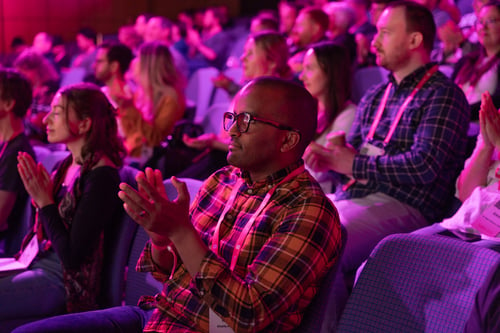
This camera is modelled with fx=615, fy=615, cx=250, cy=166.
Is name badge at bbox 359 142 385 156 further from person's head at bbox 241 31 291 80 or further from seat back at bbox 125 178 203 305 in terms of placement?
person's head at bbox 241 31 291 80

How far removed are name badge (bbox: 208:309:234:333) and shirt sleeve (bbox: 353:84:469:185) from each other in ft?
4.06

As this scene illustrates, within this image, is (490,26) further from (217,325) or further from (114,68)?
(114,68)

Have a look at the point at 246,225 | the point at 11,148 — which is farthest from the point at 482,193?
the point at 11,148

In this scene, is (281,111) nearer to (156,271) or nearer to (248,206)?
(248,206)

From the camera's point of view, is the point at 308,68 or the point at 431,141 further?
the point at 308,68

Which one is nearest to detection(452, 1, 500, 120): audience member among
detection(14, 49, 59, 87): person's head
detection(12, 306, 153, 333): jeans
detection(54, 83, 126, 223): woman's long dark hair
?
detection(54, 83, 126, 223): woman's long dark hair

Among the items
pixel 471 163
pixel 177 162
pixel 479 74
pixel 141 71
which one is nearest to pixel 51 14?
pixel 141 71

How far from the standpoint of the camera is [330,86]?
10.3ft

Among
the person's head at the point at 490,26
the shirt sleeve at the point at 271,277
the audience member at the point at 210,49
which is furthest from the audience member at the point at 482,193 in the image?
the audience member at the point at 210,49

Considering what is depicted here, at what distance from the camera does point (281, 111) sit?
1.62 m

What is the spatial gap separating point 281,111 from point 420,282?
0.56 metres

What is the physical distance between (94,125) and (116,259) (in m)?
0.56

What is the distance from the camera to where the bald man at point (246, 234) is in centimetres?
142

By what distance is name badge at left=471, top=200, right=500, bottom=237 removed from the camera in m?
2.11
